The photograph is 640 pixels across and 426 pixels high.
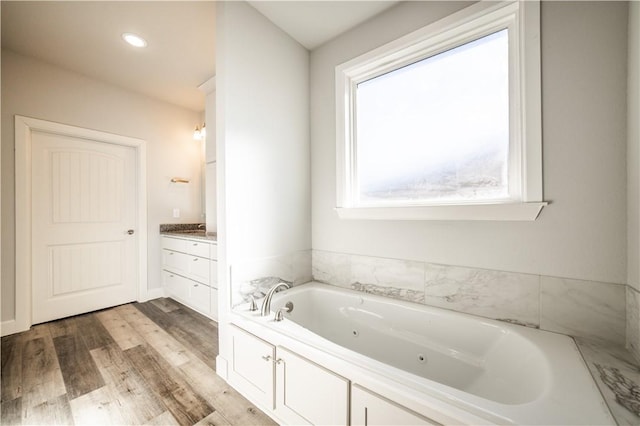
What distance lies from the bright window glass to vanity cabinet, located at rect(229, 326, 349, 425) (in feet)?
3.86

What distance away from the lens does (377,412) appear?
2.98 feet

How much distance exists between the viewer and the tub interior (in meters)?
1.13

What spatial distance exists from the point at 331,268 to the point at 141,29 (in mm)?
2511

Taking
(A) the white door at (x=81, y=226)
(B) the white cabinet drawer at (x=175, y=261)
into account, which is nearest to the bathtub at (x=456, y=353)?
(B) the white cabinet drawer at (x=175, y=261)

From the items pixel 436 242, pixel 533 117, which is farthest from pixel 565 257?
pixel 533 117

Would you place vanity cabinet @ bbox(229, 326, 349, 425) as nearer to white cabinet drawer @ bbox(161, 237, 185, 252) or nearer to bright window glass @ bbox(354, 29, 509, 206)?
bright window glass @ bbox(354, 29, 509, 206)

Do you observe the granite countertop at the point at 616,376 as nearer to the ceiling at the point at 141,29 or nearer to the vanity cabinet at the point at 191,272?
the ceiling at the point at 141,29

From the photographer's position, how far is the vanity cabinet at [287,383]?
41.1 inches

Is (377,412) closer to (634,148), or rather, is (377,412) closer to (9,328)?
(634,148)

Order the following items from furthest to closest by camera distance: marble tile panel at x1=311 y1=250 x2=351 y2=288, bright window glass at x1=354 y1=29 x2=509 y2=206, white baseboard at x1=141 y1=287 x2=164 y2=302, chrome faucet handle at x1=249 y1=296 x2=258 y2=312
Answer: white baseboard at x1=141 y1=287 x2=164 y2=302
marble tile panel at x1=311 y1=250 x2=351 y2=288
chrome faucet handle at x1=249 y1=296 x2=258 y2=312
bright window glass at x1=354 y1=29 x2=509 y2=206

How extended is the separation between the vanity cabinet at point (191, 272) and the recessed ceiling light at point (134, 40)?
184 centimetres

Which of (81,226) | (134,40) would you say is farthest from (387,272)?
(81,226)

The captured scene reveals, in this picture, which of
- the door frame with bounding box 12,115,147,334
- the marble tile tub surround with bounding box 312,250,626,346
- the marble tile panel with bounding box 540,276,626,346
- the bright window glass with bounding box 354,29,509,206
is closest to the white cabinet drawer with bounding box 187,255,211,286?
the door frame with bounding box 12,115,147,334

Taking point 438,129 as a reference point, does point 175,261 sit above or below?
below
